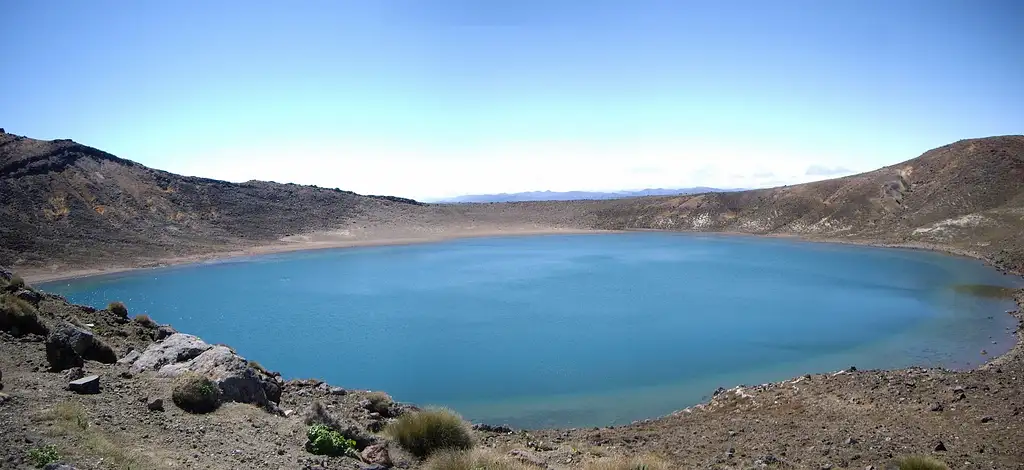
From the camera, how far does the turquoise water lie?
50.1ft

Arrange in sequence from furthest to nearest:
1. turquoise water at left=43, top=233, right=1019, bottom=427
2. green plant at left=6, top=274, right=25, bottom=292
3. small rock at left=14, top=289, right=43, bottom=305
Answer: turquoise water at left=43, top=233, right=1019, bottom=427 < green plant at left=6, top=274, right=25, bottom=292 < small rock at left=14, top=289, right=43, bottom=305

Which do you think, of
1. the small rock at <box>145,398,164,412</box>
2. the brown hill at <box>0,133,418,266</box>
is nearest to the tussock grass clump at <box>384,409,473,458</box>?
the small rock at <box>145,398,164,412</box>

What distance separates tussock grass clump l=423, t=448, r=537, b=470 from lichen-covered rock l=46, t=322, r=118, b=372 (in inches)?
197

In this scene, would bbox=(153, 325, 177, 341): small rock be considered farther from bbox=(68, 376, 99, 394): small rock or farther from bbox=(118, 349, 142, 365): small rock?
bbox=(68, 376, 99, 394): small rock

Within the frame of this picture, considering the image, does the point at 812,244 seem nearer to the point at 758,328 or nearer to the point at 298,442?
the point at 758,328

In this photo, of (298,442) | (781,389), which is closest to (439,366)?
(781,389)

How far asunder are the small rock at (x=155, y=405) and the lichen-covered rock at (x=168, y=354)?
82.0 inches

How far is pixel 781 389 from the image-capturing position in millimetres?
12242

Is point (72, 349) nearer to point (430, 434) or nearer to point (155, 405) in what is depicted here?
point (155, 405)

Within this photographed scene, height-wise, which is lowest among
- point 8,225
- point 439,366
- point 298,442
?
point 439,366

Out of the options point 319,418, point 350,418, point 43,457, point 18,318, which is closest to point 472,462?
point 319,418

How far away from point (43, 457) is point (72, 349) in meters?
3.74

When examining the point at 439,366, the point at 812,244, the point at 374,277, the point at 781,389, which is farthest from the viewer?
the point at 812,244

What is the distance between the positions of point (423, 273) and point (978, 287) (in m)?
31.5
